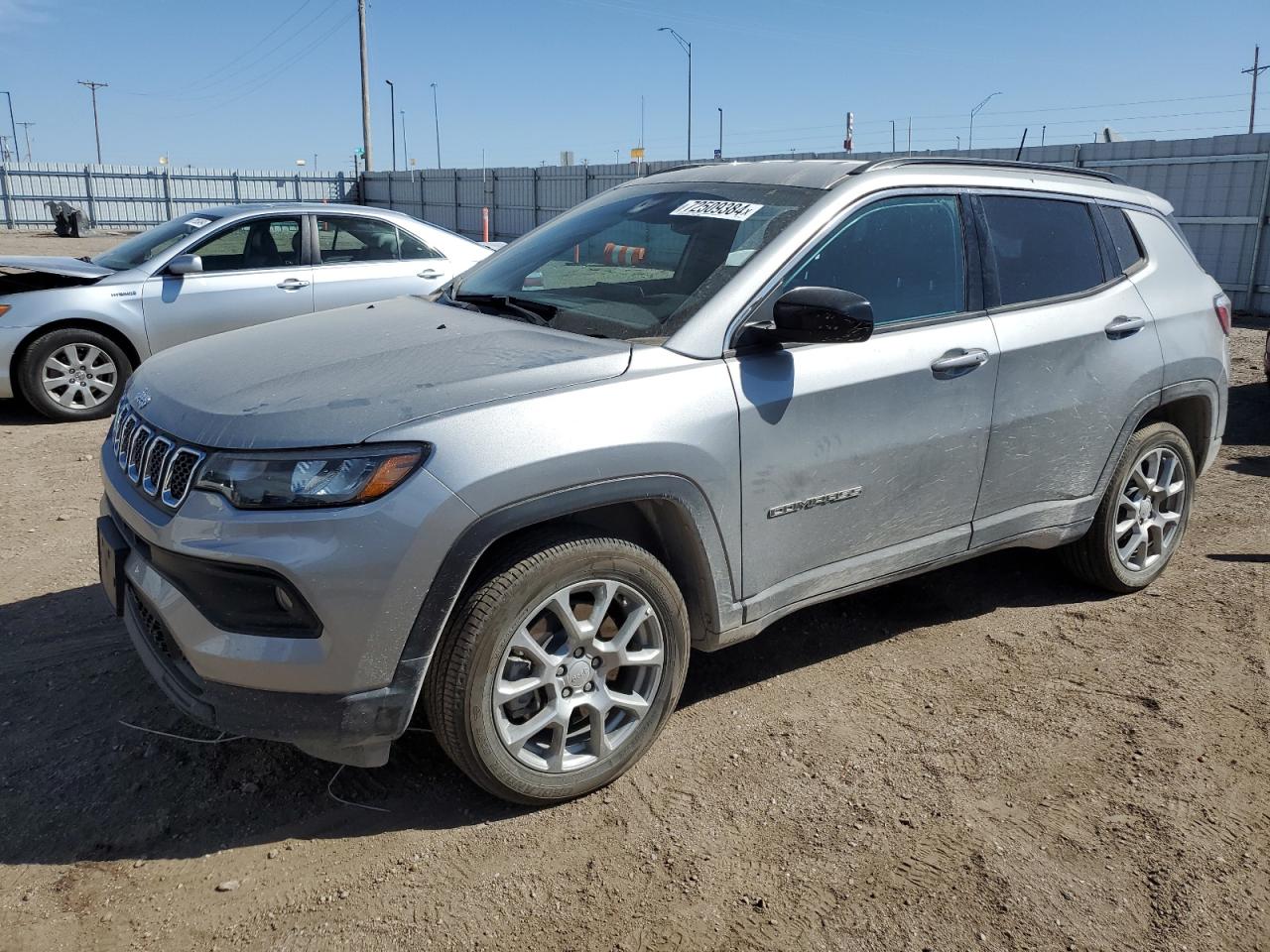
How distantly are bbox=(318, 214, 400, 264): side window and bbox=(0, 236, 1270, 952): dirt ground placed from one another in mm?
4706

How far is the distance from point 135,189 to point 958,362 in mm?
37703

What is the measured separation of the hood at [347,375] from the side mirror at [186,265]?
4.57 meters

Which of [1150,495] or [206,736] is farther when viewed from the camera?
[1150,495]

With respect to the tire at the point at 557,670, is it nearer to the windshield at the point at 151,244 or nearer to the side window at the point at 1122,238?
the side window at the point at 1122,238

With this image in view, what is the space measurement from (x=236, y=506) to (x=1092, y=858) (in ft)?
8.19

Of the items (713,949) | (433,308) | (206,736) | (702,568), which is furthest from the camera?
(433,308)

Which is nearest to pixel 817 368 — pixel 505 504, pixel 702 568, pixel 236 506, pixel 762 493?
pixel 762 493

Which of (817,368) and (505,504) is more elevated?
(817,368)

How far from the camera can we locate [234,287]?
813cm

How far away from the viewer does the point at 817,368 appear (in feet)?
10.9

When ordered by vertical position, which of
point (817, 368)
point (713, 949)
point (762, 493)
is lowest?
point (713, 949)

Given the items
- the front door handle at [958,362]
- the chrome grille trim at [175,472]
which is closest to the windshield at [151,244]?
the chrome grille trim at [175,472]

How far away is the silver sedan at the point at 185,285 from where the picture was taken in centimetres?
762

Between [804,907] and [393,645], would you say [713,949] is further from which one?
[393,645]
